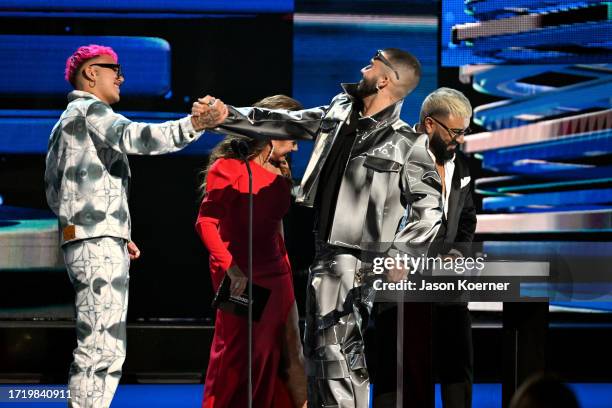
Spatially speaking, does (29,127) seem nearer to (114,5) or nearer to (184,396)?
(114,5)

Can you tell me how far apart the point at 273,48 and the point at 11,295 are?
2.17m

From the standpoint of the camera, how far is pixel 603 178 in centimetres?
649

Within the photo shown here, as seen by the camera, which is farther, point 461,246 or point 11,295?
point 11,295

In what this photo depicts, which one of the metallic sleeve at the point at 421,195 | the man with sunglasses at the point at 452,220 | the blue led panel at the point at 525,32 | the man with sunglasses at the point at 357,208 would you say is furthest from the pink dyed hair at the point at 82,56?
the blue led panel at the point at 525,32

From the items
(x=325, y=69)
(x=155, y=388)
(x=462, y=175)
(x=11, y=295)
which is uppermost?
(x=325, y=69)

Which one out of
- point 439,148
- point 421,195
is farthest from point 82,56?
point 439,148

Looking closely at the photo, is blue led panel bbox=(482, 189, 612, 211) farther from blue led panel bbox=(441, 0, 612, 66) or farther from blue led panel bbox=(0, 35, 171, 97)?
blue led panel bbox=(0, 35, 171, 97)

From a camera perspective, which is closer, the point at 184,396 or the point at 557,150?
the point at 184,396

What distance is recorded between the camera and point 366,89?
4305mm

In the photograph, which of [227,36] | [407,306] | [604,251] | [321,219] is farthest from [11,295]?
[604,251]

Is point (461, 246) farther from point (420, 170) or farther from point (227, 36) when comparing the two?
point (227, 36)

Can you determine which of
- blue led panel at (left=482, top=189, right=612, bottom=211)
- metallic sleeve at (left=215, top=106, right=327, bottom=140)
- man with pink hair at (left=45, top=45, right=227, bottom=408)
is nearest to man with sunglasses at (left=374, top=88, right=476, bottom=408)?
metallic sleeve at (left=215, top=106, right=327, bottom=140)

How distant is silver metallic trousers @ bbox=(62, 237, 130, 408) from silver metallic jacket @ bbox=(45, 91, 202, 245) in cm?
8

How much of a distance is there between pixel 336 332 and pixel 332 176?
2.03 feet
